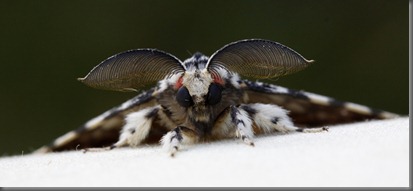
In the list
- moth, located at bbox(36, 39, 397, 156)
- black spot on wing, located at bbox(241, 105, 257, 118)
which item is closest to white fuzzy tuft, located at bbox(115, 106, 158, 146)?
moth, located at bbox(36, 39, 397, 156)

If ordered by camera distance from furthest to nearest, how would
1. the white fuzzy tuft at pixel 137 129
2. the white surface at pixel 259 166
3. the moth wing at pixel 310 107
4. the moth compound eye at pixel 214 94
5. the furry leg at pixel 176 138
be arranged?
1. the moth wing at pixel 310 107
2. the white fuzzy tuft at pixel 137 129
3. the moth compound eye at pixel 214 94
4. the furry leg at pixel 176 138
5. the white surface at pixel 259 166

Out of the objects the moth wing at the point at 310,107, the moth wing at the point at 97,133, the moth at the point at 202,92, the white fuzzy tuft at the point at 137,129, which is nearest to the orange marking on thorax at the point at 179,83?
the moth at the point at 202,92

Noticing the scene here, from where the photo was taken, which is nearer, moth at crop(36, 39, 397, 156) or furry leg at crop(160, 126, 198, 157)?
furry leg at crop(160, 126, 198, 157)

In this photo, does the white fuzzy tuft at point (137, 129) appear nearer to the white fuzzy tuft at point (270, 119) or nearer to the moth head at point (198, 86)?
the moth head at point (198, 86)

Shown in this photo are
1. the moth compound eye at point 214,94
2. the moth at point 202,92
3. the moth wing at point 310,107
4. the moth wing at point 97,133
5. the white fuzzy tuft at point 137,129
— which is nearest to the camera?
the moth at point 202,92

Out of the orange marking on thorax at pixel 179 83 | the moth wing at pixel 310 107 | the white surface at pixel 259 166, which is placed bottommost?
the white surface at pixel 259 166

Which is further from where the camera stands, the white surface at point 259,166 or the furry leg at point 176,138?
the furry leg at point 176,138

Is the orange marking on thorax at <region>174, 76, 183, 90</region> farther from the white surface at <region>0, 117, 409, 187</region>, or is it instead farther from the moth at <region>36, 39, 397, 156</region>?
the white surface at <region>0, 117, 409, 187</region>
